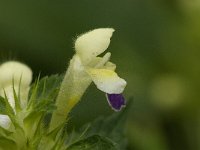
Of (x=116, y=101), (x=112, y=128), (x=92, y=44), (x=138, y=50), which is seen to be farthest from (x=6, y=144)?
(x=138, y=50)

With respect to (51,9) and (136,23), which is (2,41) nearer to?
(51,9)

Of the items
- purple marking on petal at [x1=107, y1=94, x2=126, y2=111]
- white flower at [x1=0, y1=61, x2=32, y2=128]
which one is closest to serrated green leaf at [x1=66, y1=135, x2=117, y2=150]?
purple marking on petal at [x1=107, y1=94, x2=126, y2=111]

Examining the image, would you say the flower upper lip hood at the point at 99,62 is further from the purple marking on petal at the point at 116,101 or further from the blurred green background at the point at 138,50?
the blurred green background at the point at 138,50

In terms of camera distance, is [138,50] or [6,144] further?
[138,50]

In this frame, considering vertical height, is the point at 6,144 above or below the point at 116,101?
below

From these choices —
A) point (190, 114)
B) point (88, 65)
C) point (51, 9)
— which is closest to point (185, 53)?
point (190, 114)

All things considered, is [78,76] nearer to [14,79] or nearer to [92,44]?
[92,44]

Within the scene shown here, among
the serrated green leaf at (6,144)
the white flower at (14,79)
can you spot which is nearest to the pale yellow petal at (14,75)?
the white flower at (14,79)
